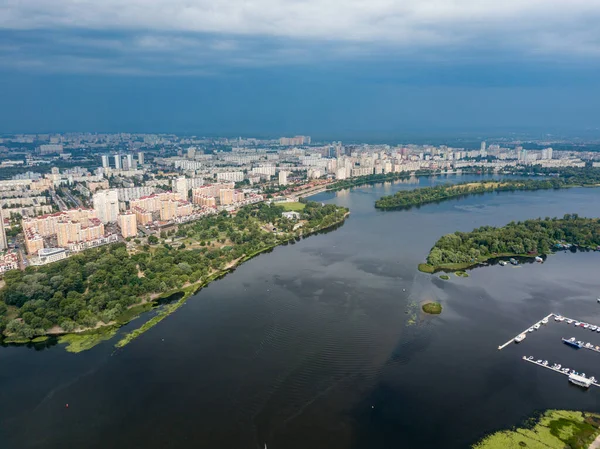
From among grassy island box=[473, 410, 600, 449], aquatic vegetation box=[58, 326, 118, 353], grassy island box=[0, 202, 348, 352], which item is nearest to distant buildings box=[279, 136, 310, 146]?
grassy island box=[0, 202, 348, 352]

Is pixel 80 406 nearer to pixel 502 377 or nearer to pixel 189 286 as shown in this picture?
pixel 189 286

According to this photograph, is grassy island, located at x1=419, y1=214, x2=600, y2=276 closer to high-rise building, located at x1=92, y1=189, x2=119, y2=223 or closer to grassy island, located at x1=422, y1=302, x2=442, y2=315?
grassy island, located at x1=422, y1=302, x2=442, y2=315

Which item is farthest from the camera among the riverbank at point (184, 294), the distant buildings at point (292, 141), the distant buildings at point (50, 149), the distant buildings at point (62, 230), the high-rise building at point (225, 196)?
the distant buildings at point (292, 141)

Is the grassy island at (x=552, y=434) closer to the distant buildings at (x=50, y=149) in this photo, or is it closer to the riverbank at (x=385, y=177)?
the riverbank at (x=385, y=177)

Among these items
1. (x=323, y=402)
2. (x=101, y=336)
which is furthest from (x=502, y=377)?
(x=101, y=336)

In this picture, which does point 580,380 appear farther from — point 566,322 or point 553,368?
point 566,322

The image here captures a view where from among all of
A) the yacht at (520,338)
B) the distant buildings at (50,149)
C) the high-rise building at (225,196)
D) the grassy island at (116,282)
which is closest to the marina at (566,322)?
the yacht at (520,338)
